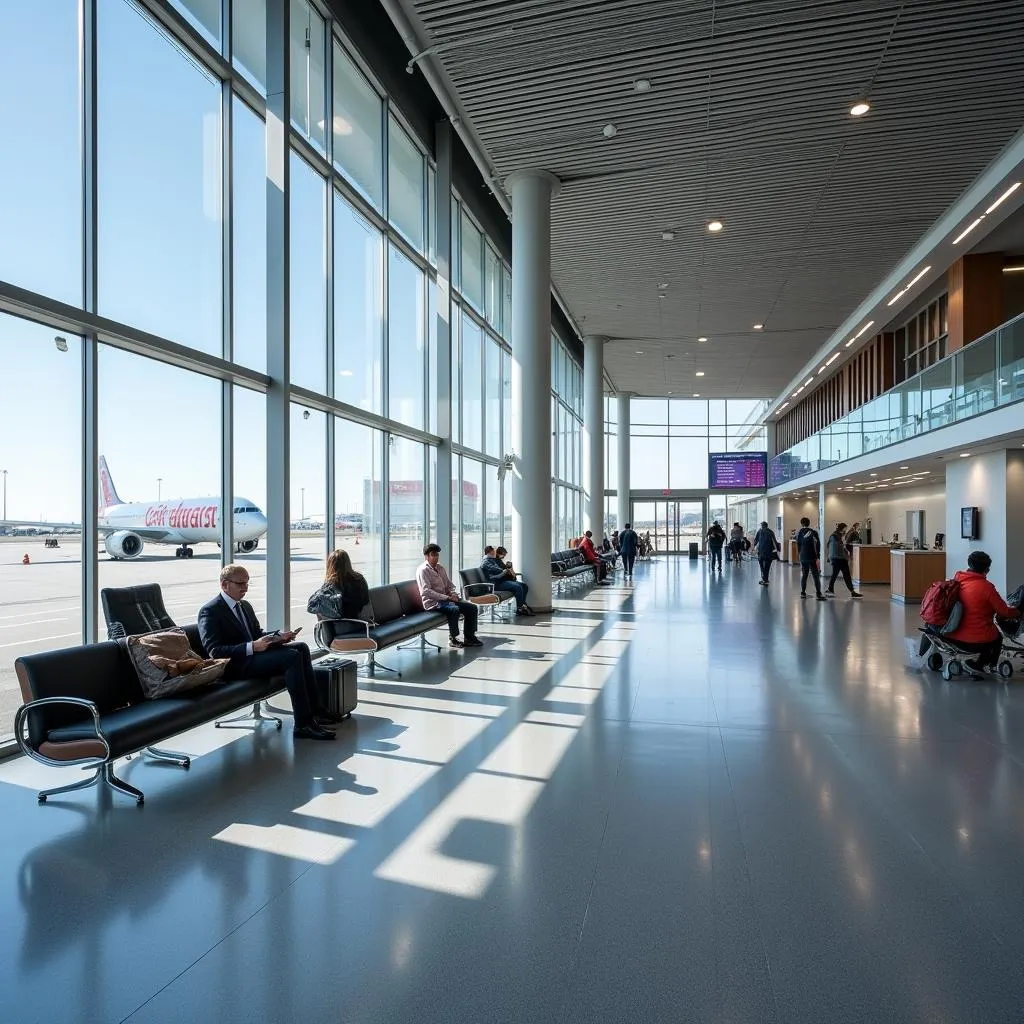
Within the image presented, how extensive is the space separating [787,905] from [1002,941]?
2.24ft

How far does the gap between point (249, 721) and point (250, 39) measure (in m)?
6.17

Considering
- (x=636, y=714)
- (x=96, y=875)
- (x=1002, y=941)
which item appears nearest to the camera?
(x=1002, y=941)

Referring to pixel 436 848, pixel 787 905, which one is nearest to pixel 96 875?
pixel 436 848

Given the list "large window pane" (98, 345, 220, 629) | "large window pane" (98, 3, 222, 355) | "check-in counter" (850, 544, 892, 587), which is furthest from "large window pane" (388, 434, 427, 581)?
"check-in counter" (850, 544, 892, 587)

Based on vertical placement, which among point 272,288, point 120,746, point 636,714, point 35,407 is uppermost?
point 272,288

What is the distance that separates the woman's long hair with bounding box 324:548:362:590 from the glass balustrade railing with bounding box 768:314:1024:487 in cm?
831

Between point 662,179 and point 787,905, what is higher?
point 662,179

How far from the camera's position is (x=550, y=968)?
2.38 metres

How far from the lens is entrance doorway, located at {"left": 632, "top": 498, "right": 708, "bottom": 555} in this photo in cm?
3572

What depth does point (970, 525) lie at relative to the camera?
12.1 meters

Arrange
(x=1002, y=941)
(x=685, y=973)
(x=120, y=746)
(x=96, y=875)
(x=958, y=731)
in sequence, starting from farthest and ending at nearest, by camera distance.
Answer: (x=958, y=731)
(x=120, y=746)
(x=96, y=875)
(x=1002, y=941)
(x=685, y=973)

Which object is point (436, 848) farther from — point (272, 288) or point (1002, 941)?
point (272, 288)

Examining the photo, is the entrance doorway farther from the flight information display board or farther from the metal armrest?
the metal armrest

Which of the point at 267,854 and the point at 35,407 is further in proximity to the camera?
the point at 35,407
